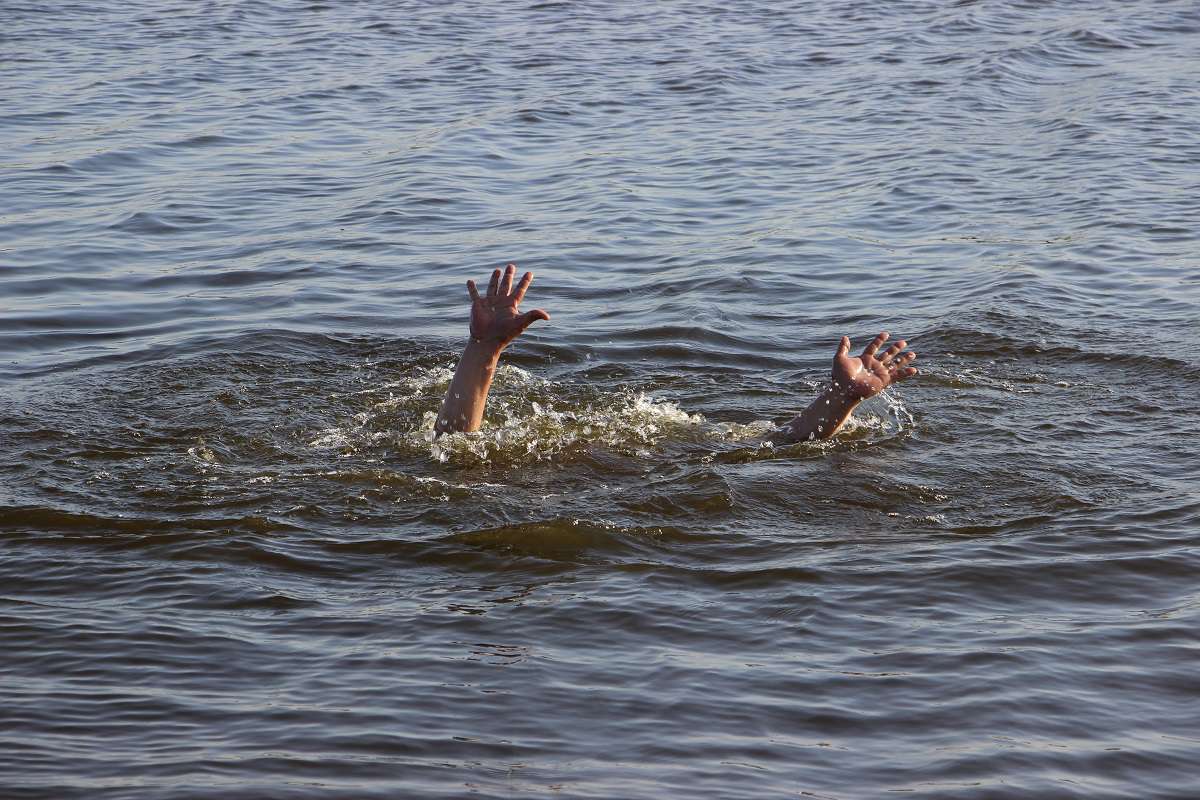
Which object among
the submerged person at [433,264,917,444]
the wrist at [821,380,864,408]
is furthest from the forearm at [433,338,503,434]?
the wrist at [821,380,864,408]

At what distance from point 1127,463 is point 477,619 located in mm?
3499

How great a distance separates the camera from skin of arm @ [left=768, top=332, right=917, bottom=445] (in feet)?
23.9

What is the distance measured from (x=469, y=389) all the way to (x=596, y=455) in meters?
0.72

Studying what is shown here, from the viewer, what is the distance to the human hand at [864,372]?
23.9 ft

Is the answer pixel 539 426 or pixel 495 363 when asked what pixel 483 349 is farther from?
pixel 539 426

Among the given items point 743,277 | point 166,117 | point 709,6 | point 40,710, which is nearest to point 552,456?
point 40,710

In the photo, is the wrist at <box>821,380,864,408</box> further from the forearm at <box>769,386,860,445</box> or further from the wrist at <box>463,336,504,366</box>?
the wrist at <box>463,336,504,366</box>

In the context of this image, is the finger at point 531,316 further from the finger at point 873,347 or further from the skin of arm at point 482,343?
the finger at point 873,347

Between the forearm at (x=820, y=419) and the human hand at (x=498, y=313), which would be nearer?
the human hand at (x=498, y=313)

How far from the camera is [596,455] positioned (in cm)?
748

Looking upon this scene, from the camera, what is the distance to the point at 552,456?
7.49 m

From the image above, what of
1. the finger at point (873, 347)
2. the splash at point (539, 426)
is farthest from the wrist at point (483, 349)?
the finger at point (873, 347)

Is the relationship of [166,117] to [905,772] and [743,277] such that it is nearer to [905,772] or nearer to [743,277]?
[743,277]

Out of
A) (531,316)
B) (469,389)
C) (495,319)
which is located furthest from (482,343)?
(531,316)
